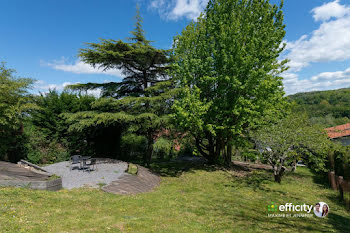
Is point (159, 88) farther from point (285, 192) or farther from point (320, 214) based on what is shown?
point (320, 214)

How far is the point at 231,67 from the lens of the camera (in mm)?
12984

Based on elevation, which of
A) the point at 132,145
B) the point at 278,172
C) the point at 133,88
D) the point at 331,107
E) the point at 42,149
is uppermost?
the point at 331,107

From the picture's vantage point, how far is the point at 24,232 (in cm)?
466

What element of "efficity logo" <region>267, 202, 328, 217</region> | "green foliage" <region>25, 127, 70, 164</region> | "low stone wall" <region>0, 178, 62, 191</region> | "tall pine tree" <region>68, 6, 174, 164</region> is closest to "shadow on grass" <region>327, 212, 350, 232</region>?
"efficity logo" <region>267, 202, 328, 217</region>

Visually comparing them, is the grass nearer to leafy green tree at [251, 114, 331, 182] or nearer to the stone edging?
the stone edging

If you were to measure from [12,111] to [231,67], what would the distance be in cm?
1400

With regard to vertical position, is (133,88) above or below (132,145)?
above

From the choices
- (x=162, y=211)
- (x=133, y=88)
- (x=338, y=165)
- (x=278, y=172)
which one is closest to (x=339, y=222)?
(x=278, y=172)

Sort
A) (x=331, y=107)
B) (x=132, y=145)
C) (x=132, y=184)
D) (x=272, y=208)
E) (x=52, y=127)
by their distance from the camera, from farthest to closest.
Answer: (x=331, y=107), (x=132, y=145), (x=52, y=127), (x=132, y=184), (x=272, y=208)

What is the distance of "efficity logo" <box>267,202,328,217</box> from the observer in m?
7.80

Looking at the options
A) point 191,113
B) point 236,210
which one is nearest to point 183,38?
point 191,113

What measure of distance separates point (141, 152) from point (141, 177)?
Result: 11.5m

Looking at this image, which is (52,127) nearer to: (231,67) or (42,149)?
(42,149)

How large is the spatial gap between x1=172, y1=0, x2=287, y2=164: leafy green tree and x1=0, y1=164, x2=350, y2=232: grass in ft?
14.5
